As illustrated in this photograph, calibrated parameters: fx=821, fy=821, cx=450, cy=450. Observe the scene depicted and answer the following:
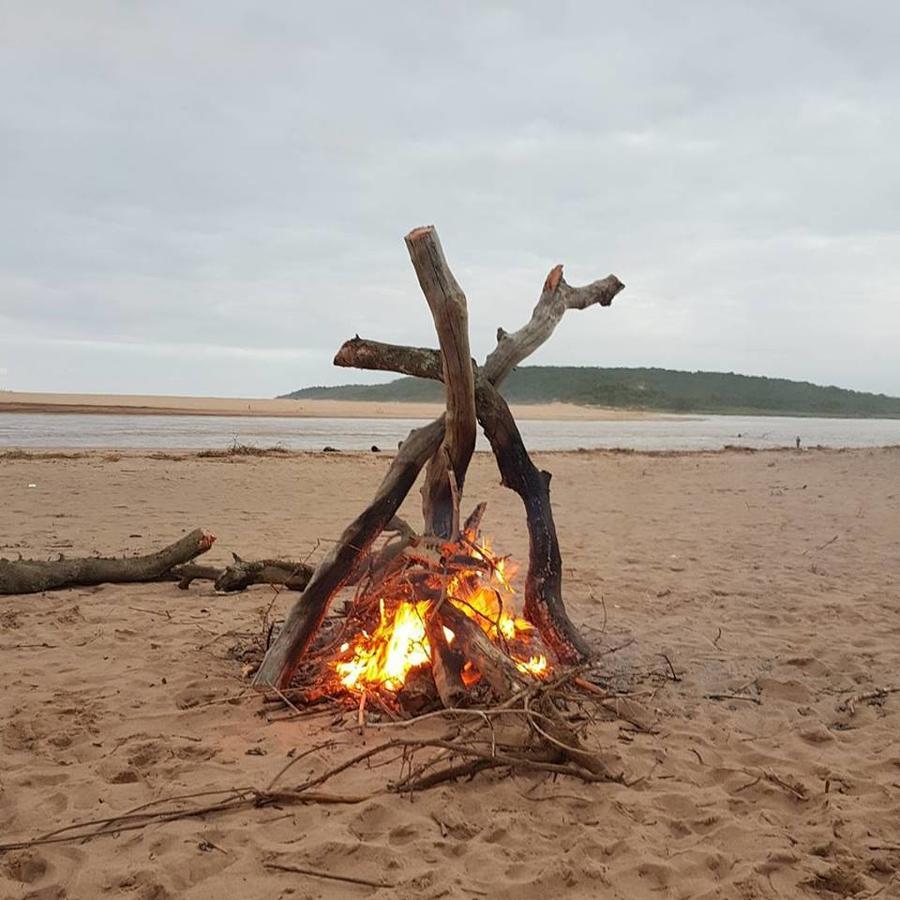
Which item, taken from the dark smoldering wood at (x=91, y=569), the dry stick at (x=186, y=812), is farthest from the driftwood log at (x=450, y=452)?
the dark smoldering wood at (x=91, y=569)

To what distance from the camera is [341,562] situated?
4238 millimetres

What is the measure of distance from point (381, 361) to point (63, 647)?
2966 mm

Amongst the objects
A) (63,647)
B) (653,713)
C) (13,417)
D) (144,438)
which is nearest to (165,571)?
(63,647)

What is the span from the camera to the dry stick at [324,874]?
281 centimetres

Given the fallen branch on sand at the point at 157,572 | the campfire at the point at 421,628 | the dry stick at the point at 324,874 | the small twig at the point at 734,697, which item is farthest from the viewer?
the fallen branch on sand at the point at 157,572

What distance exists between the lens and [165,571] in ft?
23.2

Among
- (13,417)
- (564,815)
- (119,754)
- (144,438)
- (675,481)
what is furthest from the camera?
(13,417)

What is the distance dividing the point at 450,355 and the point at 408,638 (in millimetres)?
1499

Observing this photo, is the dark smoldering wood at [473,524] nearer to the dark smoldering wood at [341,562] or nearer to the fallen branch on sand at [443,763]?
the dark smoldering wood at [341,562]

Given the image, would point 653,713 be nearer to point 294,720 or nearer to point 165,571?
point 294,720

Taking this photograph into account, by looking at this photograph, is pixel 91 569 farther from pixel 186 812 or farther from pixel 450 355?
pixel 450 355

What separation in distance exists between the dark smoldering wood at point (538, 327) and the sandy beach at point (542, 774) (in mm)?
1934

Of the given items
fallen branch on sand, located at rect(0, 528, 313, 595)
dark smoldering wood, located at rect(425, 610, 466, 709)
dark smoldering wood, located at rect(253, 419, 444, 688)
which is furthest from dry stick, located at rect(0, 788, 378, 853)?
fallen branch on sand, located at rect(0, 528, 313, 595)

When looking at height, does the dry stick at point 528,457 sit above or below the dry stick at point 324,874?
above
